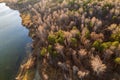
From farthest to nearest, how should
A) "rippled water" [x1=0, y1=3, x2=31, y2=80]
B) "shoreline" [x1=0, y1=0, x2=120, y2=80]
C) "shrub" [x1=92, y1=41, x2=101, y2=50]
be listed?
1. "rippled water" [x1=0, y1=3, x2=31, y2=80]
2. "shrub" [x1=92, y1=41, x2=101, y2=50]
3. "shoreline" [x1=0, y1=0, x2=120, y2=80]

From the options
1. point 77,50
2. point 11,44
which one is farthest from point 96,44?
point 11,44

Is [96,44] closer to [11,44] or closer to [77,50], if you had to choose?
[77,50]

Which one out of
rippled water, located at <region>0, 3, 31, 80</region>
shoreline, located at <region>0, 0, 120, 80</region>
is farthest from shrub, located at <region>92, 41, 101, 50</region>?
rippled water, located at <region>0, 3, 31, 80</region>

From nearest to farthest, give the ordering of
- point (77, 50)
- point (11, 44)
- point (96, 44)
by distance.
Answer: point (96, 44) < point (77, 50) < point (11, 44)

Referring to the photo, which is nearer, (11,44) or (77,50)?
(77,50)

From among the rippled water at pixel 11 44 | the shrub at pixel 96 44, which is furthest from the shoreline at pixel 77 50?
the rippled water at pixel 11 44

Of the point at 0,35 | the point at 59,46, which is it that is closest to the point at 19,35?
the point at 0,35

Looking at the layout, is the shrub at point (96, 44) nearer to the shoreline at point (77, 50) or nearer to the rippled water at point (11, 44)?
the shoreline at point (77, 50)

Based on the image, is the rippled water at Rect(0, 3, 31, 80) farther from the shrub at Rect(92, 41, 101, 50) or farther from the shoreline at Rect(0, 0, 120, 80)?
the shrub at Rect(92, 41, 101, 50)
